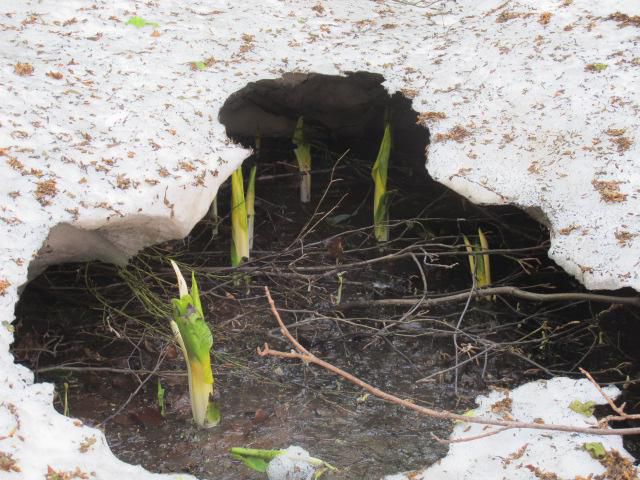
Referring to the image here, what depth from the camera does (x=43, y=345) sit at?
8.08 ft

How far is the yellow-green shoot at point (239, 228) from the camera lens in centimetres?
287

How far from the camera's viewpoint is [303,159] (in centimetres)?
343

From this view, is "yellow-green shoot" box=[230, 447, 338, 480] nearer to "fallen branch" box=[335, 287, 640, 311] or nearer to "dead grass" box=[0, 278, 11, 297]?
"dead grass" box=[0, 278, 11, 297]

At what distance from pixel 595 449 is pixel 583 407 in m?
0.17

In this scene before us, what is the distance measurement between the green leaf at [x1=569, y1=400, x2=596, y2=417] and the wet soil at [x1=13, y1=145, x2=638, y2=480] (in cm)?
34

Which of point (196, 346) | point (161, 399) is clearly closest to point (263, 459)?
point (196, 346)

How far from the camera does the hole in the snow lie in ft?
7.38

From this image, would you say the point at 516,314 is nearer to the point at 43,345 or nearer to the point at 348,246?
the point at 348,246

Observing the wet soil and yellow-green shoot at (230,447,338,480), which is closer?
yellow-green shoot at (230,447,338,480)

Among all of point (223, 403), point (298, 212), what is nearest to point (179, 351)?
point (223, 403)

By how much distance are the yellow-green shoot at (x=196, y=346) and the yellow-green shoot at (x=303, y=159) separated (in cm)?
135

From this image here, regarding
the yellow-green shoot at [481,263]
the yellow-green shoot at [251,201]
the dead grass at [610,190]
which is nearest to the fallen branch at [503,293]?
the yellow-green shoot at [481,263]

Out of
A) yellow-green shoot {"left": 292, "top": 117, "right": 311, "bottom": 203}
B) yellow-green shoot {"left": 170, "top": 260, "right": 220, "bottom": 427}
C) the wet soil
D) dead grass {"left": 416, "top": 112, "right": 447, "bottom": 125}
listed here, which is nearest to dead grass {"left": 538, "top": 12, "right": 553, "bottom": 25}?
dead grass {"left": 416, "top": 112, "right": 447, "bottom": 125}

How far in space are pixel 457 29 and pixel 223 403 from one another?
6.12 feet
